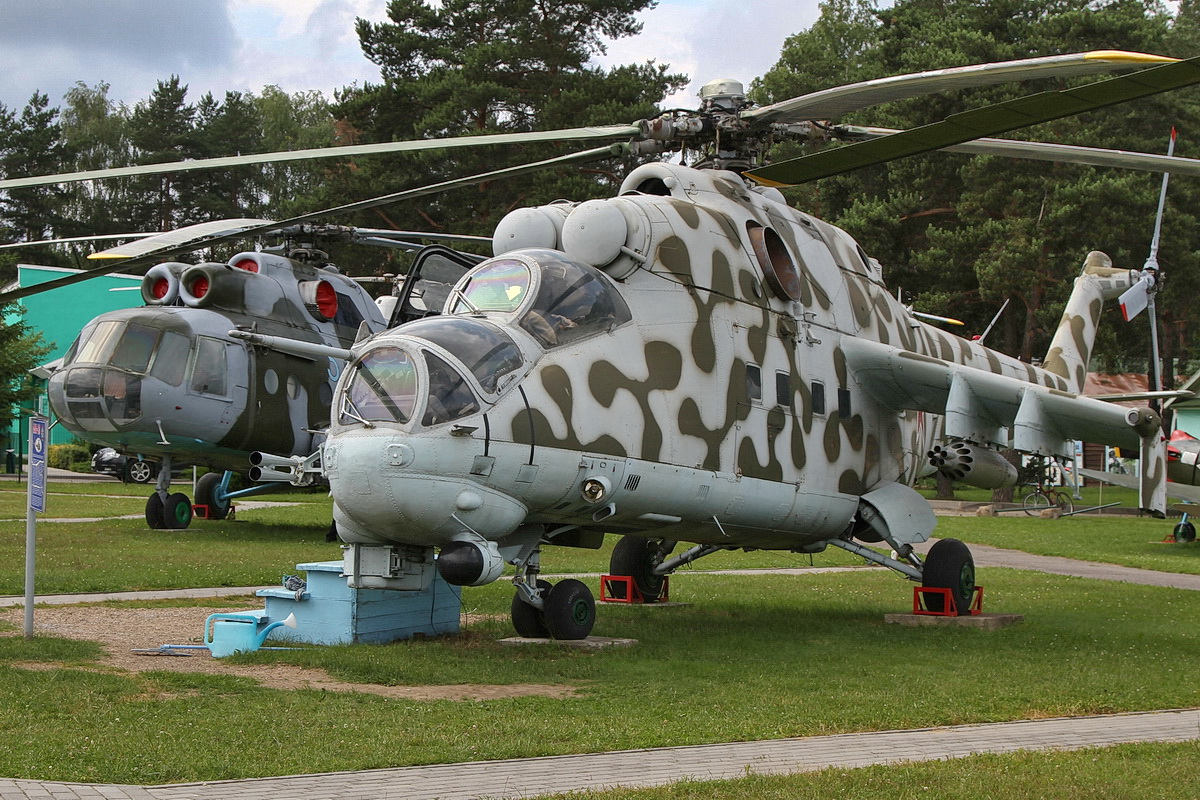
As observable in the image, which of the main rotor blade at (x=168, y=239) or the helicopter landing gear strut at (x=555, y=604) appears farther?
the main rotor blade at (x=168, y=239)

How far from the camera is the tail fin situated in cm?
1886

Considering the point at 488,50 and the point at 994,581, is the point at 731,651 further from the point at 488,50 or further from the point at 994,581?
the point at 488,50

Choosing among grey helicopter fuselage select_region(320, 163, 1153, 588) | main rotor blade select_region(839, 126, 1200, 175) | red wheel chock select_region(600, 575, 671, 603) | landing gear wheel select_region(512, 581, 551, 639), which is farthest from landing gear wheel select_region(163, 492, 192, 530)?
main rotor blade select_region(839, 126, 1200, 175)

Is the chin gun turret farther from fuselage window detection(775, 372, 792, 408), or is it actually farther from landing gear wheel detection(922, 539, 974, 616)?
fuselage window detection(775, 372, 792, 408)

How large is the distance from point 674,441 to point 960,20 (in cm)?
4266

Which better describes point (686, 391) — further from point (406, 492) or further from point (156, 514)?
point (156, 514)

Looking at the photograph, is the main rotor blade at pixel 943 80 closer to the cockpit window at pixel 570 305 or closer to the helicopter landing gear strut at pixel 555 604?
the cockpit window at pixel 570 305

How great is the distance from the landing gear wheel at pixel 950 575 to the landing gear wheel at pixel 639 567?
3.41m

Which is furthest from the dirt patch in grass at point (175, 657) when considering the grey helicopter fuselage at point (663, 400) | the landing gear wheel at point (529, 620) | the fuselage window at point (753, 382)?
the fuselage window at point (753, 382)

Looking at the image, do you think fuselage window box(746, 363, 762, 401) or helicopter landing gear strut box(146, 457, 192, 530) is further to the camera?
helicopter landing gear strut box(146, 457, 192, 530)

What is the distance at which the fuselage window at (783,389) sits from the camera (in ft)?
42.4

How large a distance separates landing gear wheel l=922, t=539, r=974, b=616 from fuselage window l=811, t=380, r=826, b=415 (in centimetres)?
229

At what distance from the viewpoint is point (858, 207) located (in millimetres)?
46781

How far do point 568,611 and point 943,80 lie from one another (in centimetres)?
548
